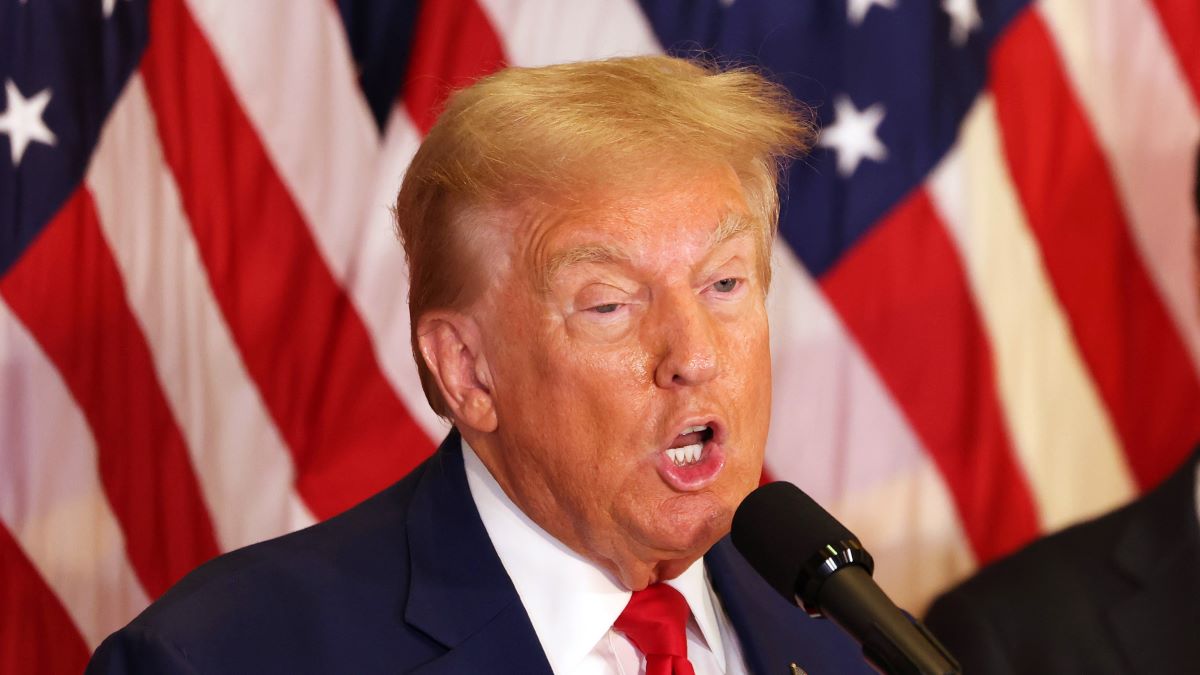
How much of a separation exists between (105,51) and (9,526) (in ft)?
2.61

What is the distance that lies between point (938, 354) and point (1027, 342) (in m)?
0.17

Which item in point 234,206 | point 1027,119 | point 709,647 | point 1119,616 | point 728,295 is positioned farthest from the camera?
point 1027,119

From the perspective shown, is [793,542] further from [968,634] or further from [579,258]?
[968,634]

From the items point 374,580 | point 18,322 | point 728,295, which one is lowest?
point 374,580

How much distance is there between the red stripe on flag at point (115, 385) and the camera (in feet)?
8.13

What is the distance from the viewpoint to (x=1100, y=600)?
2.41 meters

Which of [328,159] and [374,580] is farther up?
[328,159]

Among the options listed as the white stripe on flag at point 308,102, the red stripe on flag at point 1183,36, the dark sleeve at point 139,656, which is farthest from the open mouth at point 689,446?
the red stripe on flag at point 1183,36

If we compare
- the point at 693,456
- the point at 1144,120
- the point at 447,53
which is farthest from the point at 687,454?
the point at 1144,120

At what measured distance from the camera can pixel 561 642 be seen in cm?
160

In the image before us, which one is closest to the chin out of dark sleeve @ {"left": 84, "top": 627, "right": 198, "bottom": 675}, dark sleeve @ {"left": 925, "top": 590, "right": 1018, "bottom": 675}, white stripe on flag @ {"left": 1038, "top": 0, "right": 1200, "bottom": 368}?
dark sleeve @ {"left": 84, "top": 627, "right": 198, "bottom": 675}

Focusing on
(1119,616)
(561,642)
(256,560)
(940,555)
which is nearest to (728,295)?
(561,642)

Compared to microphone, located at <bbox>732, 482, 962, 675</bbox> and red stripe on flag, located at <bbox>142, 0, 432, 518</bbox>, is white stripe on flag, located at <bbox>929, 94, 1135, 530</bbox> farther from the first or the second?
microphone, located at <bbox>732, 482, 962, 675</bbox>

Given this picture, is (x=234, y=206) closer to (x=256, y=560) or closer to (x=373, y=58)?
(x=373, y=58)
